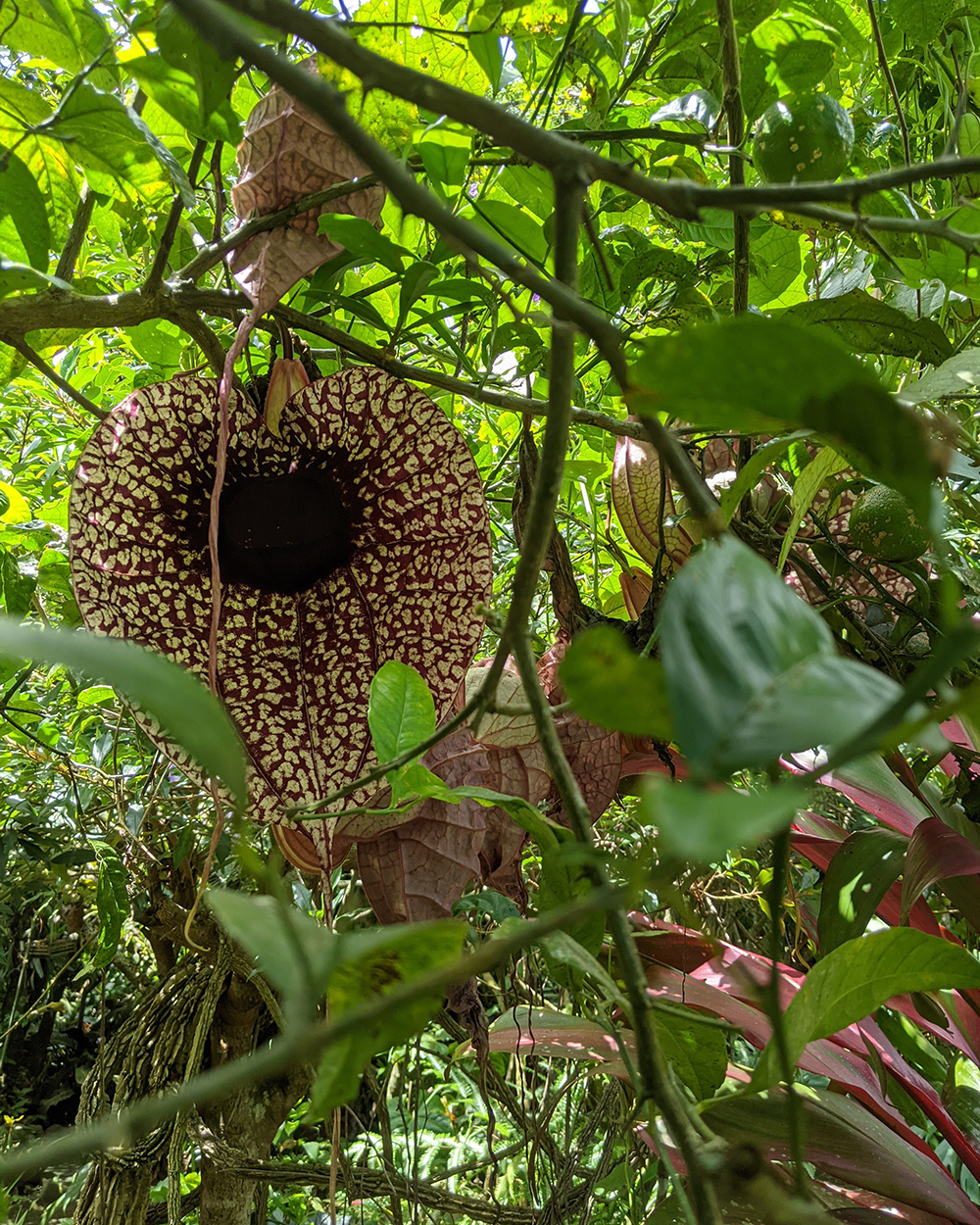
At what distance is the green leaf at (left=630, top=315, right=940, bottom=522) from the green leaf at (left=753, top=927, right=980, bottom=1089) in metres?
0.23

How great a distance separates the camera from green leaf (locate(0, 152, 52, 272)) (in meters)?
0.41

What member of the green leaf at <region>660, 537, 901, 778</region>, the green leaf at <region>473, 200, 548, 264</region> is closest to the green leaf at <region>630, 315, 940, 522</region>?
the green leaf at <region>660, 537, 901, 778</region>

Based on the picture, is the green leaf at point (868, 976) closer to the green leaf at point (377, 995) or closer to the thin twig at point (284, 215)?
the green leaf at point (377, 995)

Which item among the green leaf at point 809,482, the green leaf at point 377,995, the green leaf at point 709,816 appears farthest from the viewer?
the green leaf at point 809,482

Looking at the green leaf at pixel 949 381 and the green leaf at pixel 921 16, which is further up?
the green leaf at pixel 921 16

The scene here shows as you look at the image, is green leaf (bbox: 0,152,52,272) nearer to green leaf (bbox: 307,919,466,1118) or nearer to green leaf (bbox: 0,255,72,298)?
green leaf (bbox: 0,255,72,298)

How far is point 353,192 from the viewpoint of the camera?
0.45m

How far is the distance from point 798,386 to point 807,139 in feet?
0.98

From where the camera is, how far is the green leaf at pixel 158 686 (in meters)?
0.13

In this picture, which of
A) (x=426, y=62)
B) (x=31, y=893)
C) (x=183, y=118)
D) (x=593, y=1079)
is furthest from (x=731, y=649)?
(x=31, y=893)

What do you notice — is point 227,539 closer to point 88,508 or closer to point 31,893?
point 88,508

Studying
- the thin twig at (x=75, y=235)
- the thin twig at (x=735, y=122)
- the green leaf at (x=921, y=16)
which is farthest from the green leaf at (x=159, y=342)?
the green leaf at (x=921, y=16)

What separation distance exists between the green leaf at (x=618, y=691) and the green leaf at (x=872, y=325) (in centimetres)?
40

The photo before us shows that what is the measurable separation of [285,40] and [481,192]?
168 millimetres
